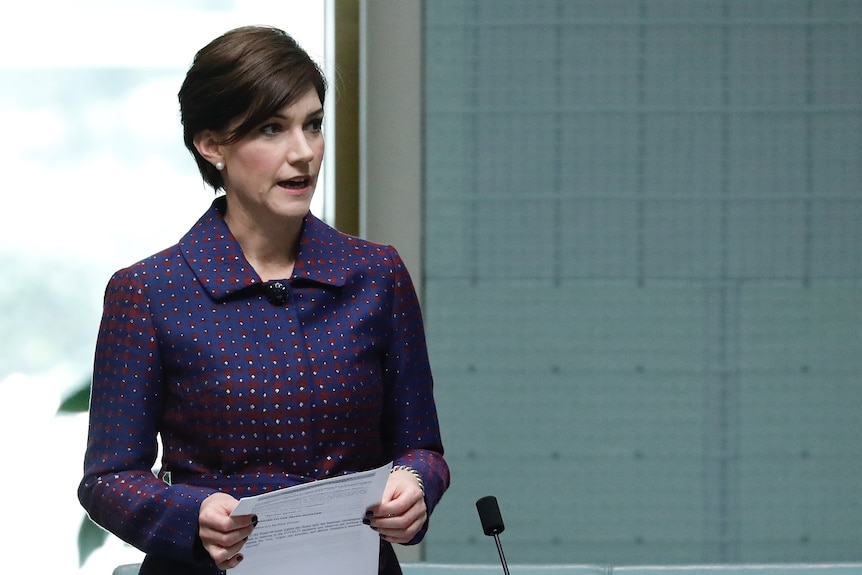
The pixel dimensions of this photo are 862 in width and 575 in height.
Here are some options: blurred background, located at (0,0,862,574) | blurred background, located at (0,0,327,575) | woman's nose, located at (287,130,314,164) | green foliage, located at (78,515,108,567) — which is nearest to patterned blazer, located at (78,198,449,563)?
woman's nose, located at (287,130,314,164)

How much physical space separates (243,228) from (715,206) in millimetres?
1757

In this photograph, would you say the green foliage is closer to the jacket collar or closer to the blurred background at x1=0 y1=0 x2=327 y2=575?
the blurred background at x1=0 y1=0 x2=327 y2=575

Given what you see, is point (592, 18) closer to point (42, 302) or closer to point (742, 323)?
point (742, 323)

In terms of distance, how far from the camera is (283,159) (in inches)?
49.6

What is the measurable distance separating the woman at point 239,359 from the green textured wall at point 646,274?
1.51 m

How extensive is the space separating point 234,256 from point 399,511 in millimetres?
353

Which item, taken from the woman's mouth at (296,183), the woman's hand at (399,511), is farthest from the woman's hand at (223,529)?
the woman's mouth at (296,183)

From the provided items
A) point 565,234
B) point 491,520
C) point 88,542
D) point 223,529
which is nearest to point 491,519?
point 491,520

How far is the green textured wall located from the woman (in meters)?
1.51

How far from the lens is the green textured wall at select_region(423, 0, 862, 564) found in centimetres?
281

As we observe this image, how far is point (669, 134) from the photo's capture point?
2816 millimetres

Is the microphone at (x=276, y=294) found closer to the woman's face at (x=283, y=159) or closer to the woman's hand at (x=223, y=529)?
the woman's face at (x=283, y=159)

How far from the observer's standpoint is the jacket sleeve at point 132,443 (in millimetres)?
1203

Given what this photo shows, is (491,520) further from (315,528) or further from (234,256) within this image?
(234,256)
